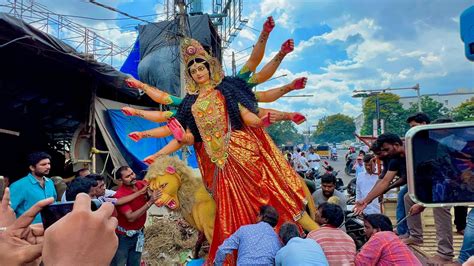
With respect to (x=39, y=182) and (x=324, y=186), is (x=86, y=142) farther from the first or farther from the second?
(x=324, y=186)

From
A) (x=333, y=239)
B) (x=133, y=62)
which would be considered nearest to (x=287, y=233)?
(x=333, y=239)

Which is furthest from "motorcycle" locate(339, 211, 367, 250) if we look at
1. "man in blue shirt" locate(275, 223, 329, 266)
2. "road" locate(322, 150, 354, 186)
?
"road" locate(322, 150, 354, 186)

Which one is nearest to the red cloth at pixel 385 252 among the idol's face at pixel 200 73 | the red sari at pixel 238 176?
the red sari at pixel 238 176

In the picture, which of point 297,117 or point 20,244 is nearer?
point 20,244

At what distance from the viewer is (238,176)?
3.63m

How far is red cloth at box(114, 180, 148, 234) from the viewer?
3830 millimetres

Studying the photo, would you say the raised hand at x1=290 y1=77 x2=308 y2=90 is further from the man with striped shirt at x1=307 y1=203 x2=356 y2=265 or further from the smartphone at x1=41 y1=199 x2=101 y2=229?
the smartphone at x1=41 y1=199 x2=101 y2=229

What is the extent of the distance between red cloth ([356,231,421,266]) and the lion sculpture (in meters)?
1.06

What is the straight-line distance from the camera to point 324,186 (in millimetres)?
4684

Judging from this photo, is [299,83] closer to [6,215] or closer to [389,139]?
[389,139]

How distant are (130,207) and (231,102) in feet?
4.77

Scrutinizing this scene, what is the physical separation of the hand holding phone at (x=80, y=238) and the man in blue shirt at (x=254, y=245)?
209 centimetres

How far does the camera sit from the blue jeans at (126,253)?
3967 mm

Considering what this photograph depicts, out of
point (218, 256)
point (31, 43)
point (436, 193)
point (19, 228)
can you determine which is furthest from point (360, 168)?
point (19, 228)
